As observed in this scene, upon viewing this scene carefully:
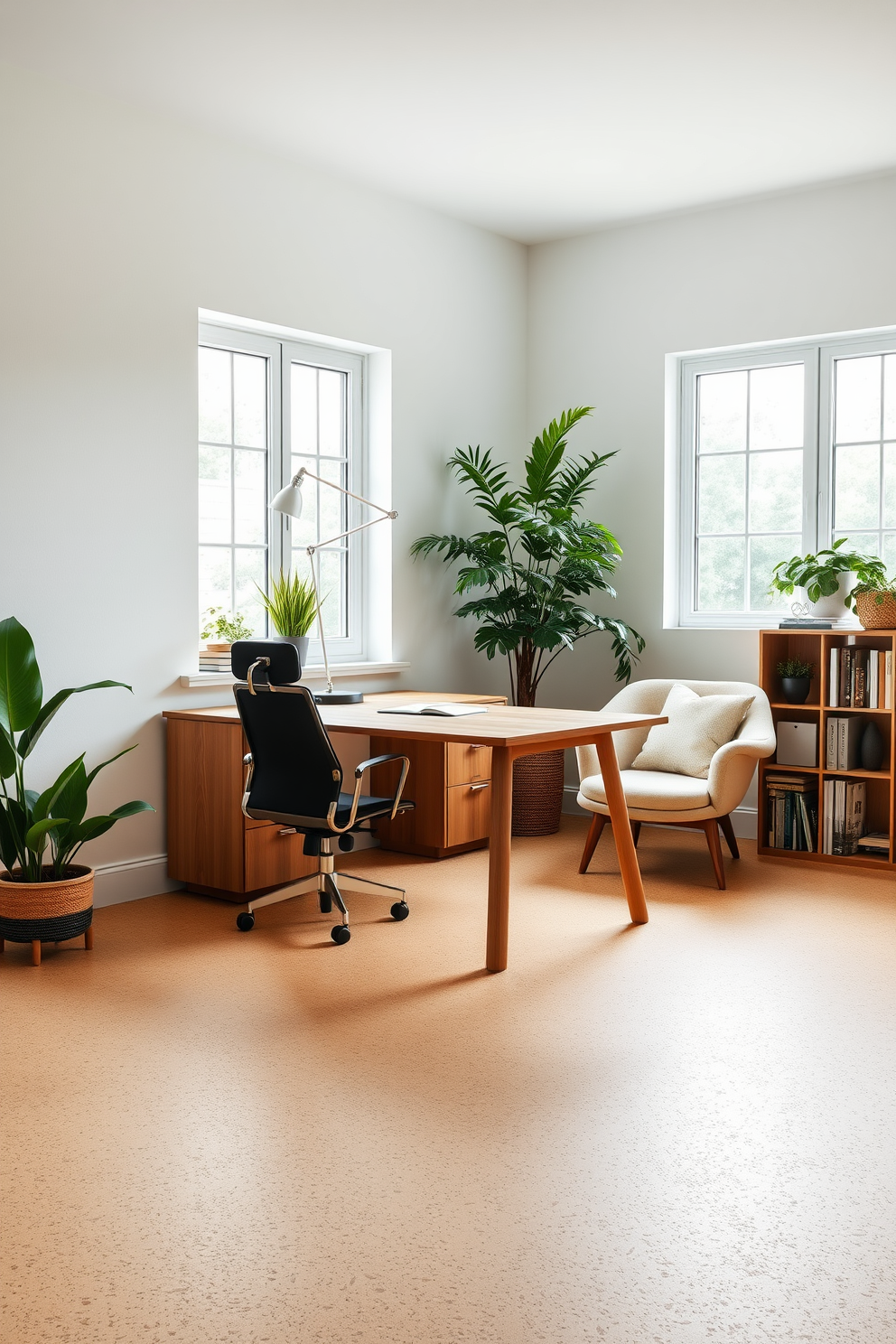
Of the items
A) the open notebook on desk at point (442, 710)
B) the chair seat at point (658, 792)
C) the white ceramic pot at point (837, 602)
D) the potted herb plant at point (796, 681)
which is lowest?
the chair seat at point (658, 792)

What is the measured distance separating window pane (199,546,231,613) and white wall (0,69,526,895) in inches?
10.4

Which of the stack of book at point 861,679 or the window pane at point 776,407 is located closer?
the stack of book at point 861,679

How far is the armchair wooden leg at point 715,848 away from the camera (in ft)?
14.9

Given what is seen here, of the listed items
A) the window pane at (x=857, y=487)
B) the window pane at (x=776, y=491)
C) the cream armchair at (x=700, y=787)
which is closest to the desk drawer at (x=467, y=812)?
the cream armchair at (x=700, y=787)

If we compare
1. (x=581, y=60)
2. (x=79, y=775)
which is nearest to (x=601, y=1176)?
(x=79, y=775)

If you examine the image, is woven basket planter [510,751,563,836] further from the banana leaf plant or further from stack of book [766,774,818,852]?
the banana leaf plant

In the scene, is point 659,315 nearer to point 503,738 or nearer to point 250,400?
point 250,400

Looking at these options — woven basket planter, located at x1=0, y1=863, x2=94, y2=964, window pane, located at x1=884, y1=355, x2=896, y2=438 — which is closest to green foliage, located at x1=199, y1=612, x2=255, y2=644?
woven basket planter, located at x1=0, y1=863, x2=94, y2=964

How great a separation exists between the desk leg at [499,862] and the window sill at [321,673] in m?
1.49

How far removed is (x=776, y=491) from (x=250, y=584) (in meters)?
2.59

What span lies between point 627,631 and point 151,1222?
423cm

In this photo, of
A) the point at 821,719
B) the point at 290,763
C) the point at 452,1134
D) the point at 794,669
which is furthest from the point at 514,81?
the point at 452,1134

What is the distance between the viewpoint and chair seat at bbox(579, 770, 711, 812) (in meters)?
4.54

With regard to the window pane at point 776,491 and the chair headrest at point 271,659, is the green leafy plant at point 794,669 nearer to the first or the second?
the window pane at point 776,491
